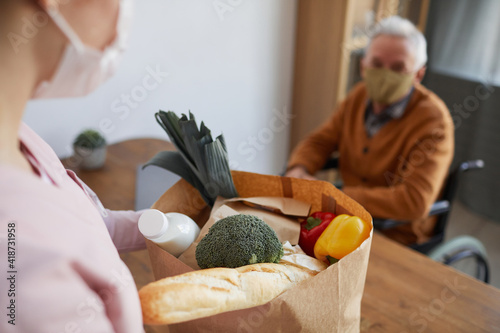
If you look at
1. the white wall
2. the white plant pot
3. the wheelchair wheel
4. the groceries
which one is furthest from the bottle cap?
the wheelchair wheel

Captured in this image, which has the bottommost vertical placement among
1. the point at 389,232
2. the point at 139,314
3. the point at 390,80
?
the point at 389,232

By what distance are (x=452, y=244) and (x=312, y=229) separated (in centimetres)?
92

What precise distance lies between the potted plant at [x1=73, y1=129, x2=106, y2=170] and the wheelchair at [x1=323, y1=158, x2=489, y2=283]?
92cm

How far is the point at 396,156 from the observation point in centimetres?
170

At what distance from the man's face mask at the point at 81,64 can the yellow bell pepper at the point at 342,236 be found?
393mm

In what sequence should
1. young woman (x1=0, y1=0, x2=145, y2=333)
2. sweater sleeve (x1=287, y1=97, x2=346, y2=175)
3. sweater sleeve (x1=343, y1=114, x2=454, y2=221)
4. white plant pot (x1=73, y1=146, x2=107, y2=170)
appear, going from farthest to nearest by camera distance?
sweater sleeve (x1=287, y1=97, x2=346, y2=175) < sweater sleeve (x1=343, y1=114, x2=454, y2=221) < white plant pot (x1=73, y1=146, x2=107, y2=170) < young woman (x1=0, y1=0, x2=145, y2=333)

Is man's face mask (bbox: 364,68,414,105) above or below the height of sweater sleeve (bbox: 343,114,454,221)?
above

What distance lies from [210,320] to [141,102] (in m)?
1.38

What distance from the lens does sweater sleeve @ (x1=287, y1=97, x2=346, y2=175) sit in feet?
6.15

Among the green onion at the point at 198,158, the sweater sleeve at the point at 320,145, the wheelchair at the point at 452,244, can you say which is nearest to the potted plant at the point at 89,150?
the green onion at the point at 198,158

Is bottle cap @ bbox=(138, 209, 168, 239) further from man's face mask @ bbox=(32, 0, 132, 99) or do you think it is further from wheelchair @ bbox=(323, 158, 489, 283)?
wheelchair @ bbox=(323, 158, 489, 283)

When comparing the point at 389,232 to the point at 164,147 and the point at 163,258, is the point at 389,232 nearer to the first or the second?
the point at 164,147

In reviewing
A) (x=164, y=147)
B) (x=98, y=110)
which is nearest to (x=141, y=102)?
(x=98, y=110)

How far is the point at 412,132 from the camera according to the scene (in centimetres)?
164
